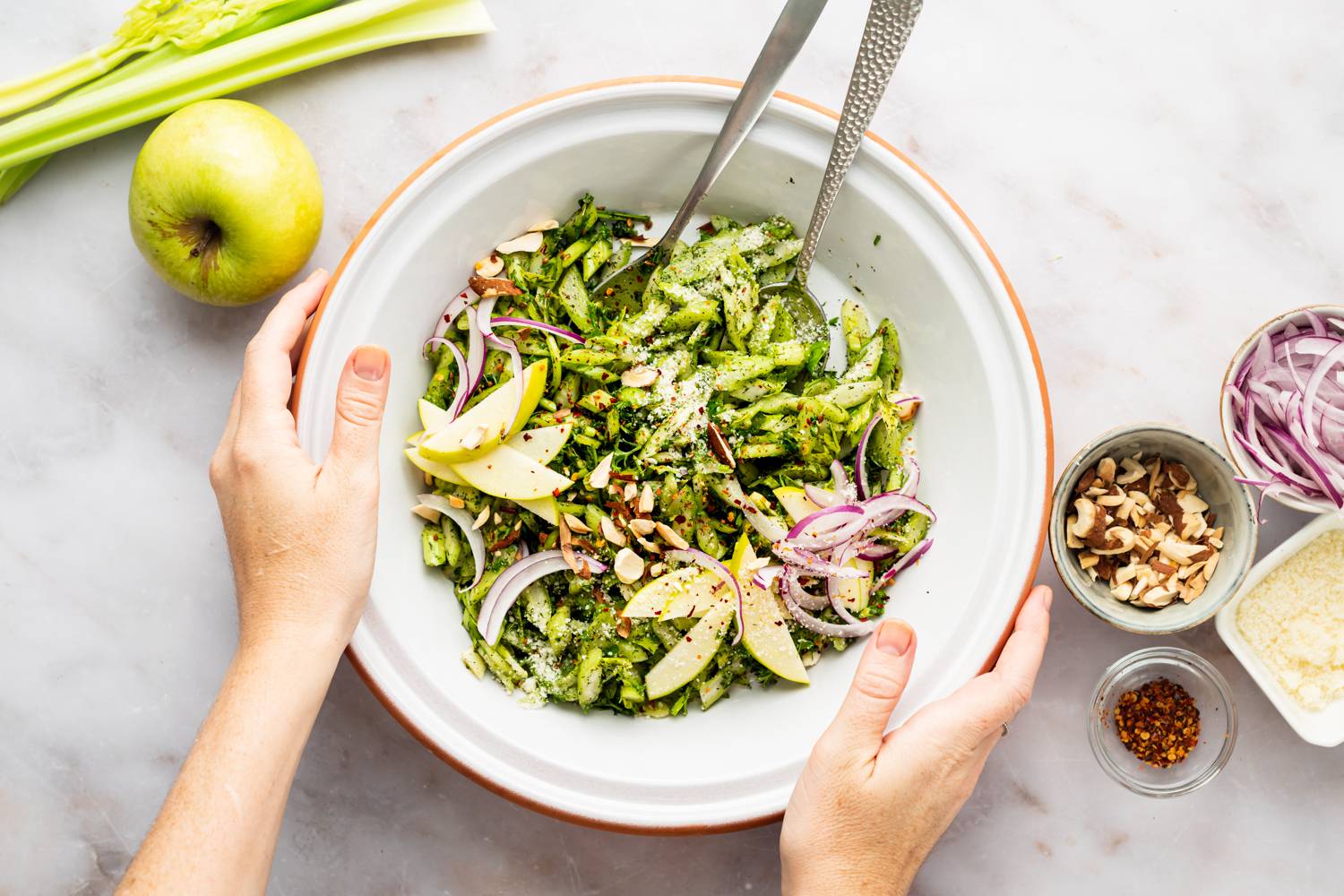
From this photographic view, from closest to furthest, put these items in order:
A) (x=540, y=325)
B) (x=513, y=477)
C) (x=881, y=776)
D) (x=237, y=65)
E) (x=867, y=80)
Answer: (x=881, y=776)
(x=867, y=80)
(x=513, y=477)
(x=540, y=325)
(x=237, y=65)

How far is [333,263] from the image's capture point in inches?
84.2

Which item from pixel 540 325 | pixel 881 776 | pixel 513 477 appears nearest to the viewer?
pixel 881 776

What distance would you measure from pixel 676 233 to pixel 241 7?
1.13 metres

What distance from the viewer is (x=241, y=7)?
2094 mm

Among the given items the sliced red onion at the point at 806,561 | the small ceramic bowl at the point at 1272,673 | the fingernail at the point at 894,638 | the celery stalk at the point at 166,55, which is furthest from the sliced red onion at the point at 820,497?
the celery stalk at the point at 166,55

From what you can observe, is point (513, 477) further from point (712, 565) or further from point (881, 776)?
point (881, 776)

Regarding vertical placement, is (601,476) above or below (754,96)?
below

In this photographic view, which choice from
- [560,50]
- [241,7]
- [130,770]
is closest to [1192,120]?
[560,50]

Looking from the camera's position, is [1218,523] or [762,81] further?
[1218,523]

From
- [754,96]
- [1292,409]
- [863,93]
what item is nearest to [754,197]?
[754,96]

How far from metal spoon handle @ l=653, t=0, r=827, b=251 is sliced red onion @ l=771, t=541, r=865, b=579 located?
77cm

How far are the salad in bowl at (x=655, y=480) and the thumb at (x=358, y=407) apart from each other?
0.22m

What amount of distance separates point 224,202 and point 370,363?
1.83ft

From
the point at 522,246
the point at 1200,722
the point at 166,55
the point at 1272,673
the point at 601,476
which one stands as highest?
the point at 166,55
